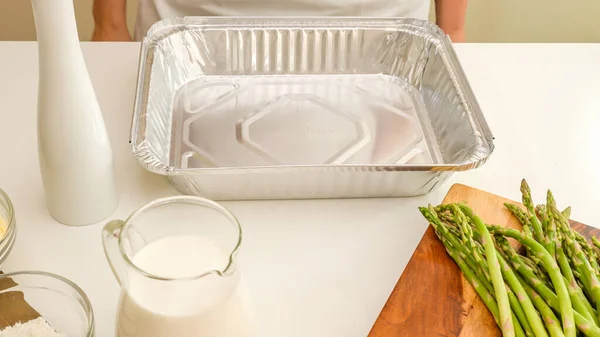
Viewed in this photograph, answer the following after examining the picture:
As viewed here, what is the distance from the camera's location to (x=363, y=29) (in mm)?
1009

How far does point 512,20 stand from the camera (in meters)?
1.84

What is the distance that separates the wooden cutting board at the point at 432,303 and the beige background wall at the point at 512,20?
4.25 feet

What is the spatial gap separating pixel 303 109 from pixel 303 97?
0.11 feet

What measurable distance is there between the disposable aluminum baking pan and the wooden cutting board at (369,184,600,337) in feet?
0.34

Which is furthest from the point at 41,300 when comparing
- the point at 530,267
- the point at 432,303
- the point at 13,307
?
the point at 530,267

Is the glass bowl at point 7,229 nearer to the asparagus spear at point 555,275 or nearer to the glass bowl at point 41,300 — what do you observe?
the glass bowl at point 41,300

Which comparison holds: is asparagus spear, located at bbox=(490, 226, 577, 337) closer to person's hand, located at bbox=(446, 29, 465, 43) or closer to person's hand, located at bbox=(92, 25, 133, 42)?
person's hand, located at bbox=(446, 29, 465, 43)

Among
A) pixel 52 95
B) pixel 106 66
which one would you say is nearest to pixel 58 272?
pixel 52 95

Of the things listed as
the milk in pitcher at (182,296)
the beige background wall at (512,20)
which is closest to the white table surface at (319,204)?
the milk in pitcher at (182,296)

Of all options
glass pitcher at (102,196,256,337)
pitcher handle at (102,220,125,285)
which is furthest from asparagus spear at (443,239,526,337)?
pitcher handle at (102,220,125,285)

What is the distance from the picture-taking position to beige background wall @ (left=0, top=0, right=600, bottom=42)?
1801 millimetres

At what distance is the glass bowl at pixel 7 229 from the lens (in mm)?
578

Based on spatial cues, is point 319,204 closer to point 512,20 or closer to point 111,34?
point 111,34

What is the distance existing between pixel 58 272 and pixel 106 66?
1.42 feet
